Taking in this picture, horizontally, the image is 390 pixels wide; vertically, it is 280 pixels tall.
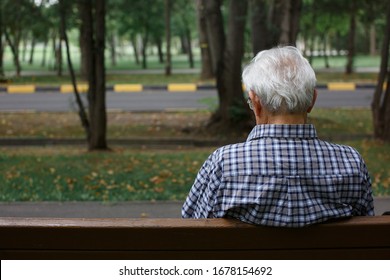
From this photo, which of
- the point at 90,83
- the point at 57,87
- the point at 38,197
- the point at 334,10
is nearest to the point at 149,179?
the point at 38,197

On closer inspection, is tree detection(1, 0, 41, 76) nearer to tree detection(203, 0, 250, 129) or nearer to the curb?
tree detection(203, 0, 250, 129)

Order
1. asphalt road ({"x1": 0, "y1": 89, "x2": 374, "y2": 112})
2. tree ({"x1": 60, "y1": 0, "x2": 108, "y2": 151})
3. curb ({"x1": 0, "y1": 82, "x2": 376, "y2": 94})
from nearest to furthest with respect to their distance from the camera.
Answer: tree ({"x1": 60, "y1": 0, "x2": 108, "y2": 151})
asphalt road ({"x1": 0, "y1": 89, "x2": 374, "y2": 112})
curb ({"x1": 0, "y1": 82, "x2": 376, "y2": 94})

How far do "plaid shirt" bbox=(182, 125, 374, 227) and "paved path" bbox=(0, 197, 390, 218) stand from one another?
4.82m

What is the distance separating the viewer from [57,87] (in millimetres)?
27812

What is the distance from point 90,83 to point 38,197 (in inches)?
160

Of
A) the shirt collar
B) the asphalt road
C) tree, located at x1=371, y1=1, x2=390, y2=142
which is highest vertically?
the shirt collar

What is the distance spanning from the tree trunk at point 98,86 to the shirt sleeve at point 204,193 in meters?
9.32

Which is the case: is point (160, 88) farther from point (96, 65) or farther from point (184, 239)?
point (184, 239)

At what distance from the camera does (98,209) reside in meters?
7.89

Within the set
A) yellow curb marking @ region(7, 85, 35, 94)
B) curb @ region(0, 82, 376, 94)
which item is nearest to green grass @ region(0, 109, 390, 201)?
yellow curb marking @ region(7, 85, 35, 94)

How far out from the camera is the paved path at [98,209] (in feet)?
→ 25.1

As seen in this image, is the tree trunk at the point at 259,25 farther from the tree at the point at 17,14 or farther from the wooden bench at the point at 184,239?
the wooden bench at the point at 184,239

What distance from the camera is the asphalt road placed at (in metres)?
21.0

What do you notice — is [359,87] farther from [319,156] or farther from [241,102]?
[319,156]
